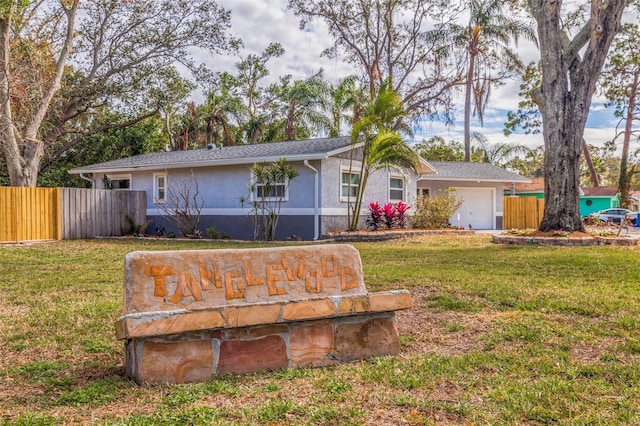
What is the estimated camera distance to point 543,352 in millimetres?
3924

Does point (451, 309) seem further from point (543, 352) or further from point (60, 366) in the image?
point (60, 366)

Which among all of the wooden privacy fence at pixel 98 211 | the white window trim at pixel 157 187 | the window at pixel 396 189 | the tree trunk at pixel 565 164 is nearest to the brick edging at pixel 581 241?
the tree trunk at pixel 565 164

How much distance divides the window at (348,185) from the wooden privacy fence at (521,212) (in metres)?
12.2

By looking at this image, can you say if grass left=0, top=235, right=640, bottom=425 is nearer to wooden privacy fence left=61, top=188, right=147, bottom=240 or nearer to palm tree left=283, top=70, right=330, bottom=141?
wooden privacy fence left=61, top=188, right=147, bottom=240

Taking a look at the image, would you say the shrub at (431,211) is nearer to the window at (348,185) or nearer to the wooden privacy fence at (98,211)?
the window at (348,185)

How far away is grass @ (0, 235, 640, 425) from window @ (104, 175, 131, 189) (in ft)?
46.9

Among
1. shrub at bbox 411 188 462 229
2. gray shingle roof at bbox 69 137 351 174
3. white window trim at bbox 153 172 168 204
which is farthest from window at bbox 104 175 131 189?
shrub at bbox 411 188 462 229

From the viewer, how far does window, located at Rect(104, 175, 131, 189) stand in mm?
20633

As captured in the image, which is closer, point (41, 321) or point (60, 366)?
point (60, 366)

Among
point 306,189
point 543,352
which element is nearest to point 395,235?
point 306,189

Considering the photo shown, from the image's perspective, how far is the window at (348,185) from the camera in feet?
54.4

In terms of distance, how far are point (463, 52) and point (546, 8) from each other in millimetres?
14311

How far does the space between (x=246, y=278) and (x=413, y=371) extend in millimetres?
1336

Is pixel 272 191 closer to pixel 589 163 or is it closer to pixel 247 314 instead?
pixel 247 314
